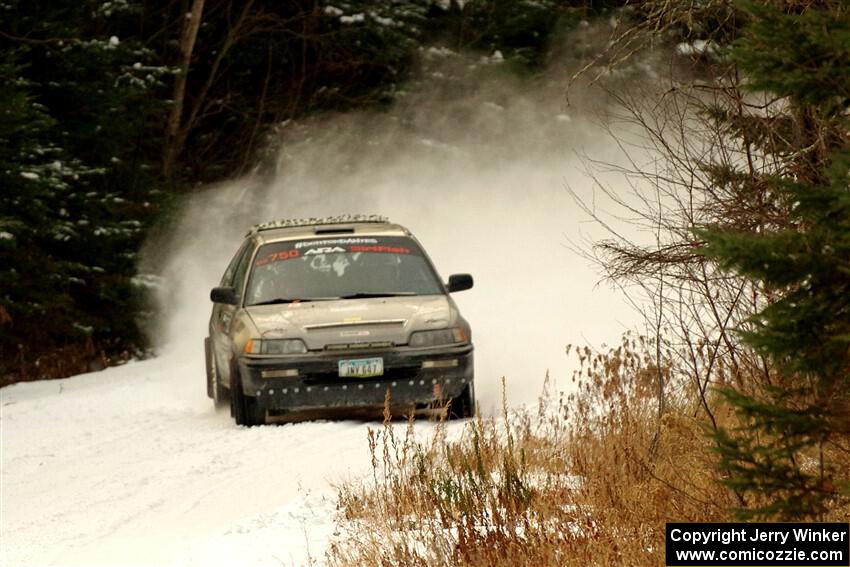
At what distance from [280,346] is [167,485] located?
2397 mm

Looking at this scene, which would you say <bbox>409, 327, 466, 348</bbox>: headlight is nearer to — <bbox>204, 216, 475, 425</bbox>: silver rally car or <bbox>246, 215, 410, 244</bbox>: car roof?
<bbox>204, 216, 475, 425</bbox>: silver rally car

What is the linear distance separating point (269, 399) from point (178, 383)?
5855 mm

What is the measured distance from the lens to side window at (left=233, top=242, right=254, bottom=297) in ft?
42.7

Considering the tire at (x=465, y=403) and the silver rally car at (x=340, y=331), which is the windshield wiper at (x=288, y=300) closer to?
the silver rally car at (x=340, y=331)

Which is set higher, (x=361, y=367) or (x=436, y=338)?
(x=436, y=338)

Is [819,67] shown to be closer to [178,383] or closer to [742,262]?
[742,262]

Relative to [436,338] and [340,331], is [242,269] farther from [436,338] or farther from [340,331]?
[436,338]

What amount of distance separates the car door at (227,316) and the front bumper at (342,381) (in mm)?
741

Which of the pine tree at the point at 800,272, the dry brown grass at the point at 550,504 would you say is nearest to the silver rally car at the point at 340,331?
the dry brown grass at the point at 550,504

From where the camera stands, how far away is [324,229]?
44.2 feet

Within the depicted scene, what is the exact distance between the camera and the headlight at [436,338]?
11906 mm

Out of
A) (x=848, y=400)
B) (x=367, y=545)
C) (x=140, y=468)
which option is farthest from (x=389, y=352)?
(x=848, y=400)

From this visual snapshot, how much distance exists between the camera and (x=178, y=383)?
57.0 ft

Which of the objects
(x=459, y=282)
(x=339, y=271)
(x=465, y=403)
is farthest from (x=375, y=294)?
(x=465, y=403)
